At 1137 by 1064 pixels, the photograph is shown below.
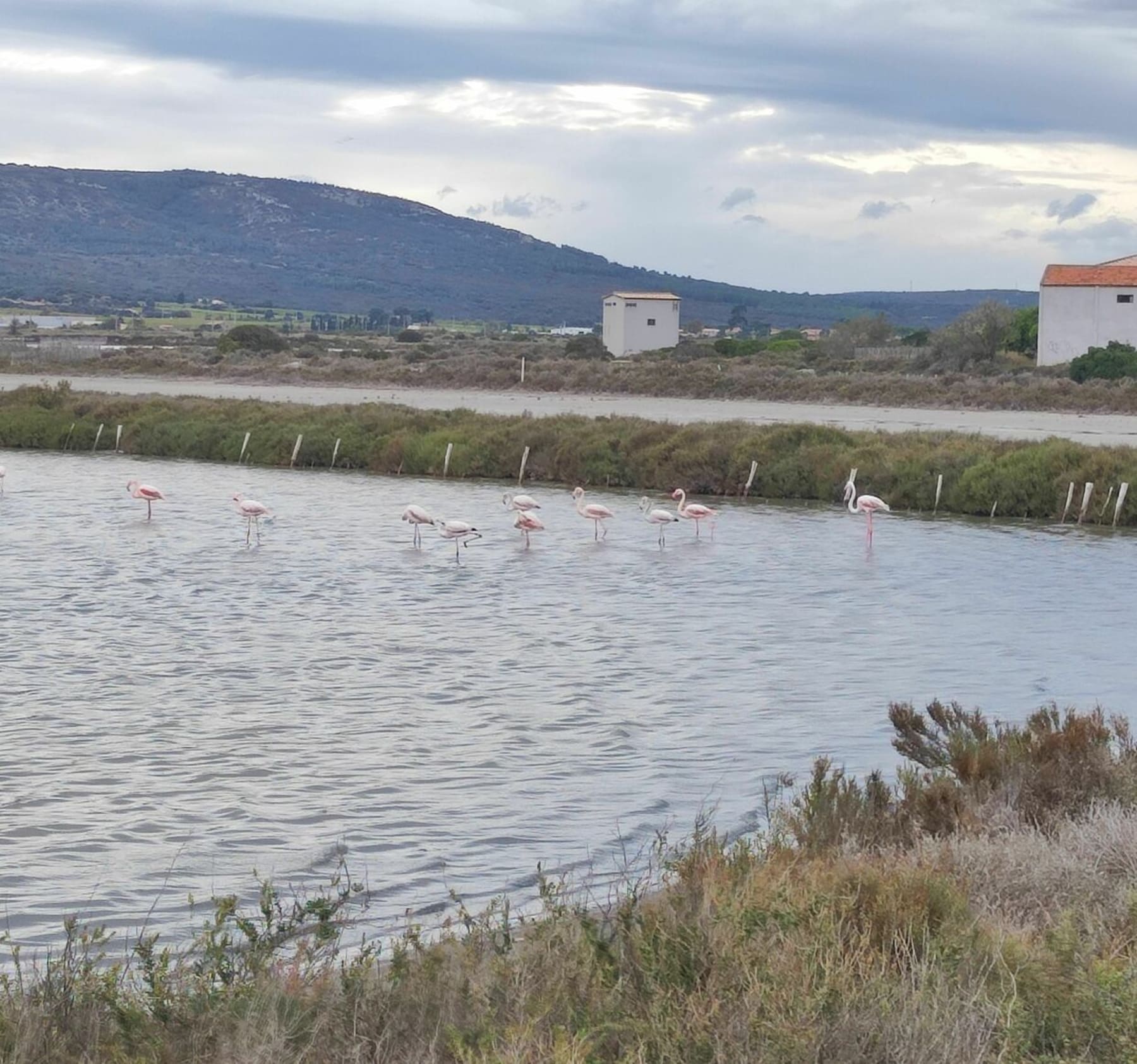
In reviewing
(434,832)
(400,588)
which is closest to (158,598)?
(400,588)

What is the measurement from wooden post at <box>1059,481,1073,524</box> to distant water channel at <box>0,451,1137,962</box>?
5.17 ft

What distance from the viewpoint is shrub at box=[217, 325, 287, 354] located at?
316 feet

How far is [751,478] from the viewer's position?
35.1m

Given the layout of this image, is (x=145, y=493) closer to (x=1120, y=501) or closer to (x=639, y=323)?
(x=1120, y=501)

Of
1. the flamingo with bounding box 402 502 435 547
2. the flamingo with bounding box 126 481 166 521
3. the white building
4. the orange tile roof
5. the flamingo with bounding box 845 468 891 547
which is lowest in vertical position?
the flamingo with bounding box 126 481 166 521

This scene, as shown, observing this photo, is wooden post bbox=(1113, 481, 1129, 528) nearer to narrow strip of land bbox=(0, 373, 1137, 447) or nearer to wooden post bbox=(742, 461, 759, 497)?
wooden post bbox=(742, 461, 759, 497)

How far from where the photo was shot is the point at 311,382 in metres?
75.1

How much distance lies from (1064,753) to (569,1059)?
18.7ft

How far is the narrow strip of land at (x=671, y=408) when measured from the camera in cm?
4572

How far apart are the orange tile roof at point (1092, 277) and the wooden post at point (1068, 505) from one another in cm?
4135

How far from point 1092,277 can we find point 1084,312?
1.50 meters

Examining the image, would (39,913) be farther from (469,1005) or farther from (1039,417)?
(1039,417)

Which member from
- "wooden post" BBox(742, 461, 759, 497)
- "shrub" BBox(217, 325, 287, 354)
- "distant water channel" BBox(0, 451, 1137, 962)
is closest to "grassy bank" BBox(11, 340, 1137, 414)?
"shrub" BBox(217, 325, 287, 354)

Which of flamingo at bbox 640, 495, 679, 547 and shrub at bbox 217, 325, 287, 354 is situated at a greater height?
shrub at bbox 217, 325, 287, 354
